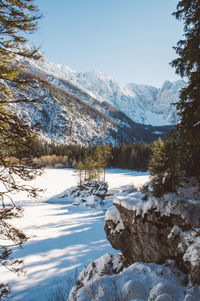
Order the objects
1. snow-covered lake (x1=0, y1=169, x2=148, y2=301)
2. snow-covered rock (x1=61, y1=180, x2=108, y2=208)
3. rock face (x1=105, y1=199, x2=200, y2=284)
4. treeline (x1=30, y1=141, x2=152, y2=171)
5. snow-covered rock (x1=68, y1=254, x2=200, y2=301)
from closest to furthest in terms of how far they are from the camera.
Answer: snow-covered rock (x1=68, y1=254, x2=200, y2=301), rock face (x1=105, y1=199, x2=200, y2=284), snow-covered lake (x1=0, y1=169, x2=148, y2=301), snow-covered rock (x1=61, y1=180, x2=108, y2=208), treeline (x1=30, y1=141, x2=152, y2=171)

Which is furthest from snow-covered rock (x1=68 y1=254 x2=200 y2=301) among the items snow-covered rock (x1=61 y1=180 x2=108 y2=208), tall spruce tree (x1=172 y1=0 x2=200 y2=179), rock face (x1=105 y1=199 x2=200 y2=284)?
snow-covered rock (x1=61 y1=180 x2=108 y2=208)

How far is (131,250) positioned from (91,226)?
1088cm

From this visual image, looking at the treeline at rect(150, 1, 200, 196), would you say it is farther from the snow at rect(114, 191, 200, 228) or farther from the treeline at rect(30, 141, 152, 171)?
the treeline at rect(30, 141, 152, 171)

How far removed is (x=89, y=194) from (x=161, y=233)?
27393 mm

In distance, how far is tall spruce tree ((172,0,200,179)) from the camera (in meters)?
5.77

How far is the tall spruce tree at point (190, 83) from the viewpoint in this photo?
577 centimetres

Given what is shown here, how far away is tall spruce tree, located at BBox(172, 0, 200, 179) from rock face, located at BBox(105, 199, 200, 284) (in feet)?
7.18

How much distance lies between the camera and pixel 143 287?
15.4 feet

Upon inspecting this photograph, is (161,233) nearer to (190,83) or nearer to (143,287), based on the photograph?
(143,287)

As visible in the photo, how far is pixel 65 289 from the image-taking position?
7.93 m

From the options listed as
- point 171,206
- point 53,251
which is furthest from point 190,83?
point 53,251

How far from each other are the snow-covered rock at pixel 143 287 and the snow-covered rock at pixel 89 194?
23.6 metres

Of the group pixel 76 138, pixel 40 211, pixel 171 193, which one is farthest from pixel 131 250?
pixel 76 138

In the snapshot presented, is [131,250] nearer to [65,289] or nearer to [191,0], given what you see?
[65,289]
